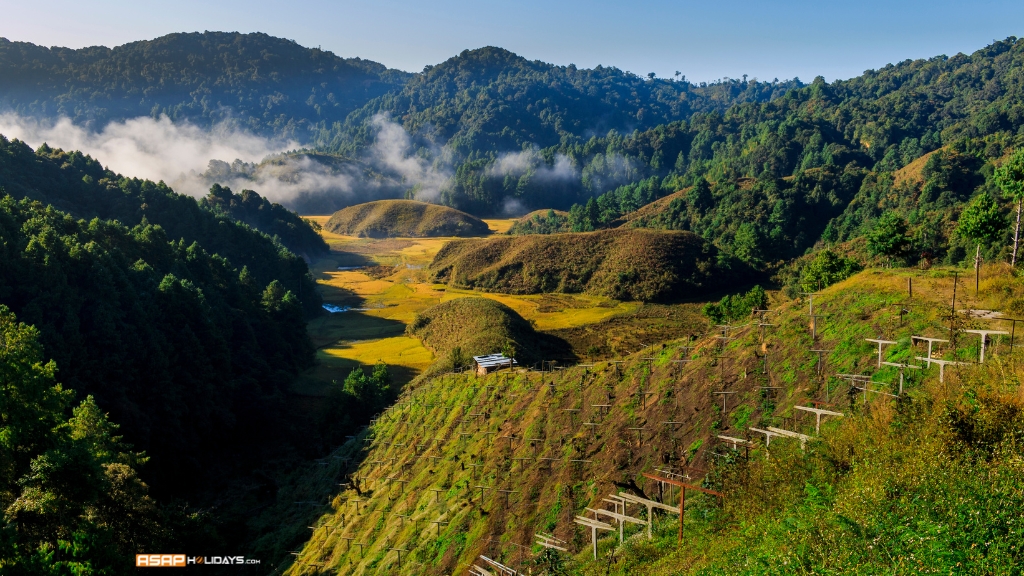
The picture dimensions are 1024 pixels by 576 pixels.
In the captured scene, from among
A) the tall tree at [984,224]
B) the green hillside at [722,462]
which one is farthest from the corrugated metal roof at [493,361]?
the tall tree at [984,224]

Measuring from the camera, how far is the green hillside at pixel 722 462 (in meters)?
13.1

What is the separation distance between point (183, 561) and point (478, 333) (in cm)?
3431

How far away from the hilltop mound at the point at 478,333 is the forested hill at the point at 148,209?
2424cm

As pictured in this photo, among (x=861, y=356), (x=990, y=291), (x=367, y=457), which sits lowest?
(x=367, y=457)

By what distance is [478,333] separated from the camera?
59219mm

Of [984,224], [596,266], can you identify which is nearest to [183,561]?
[984,224]

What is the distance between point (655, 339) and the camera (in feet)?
202

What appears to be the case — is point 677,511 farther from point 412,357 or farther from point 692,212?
point 692,212

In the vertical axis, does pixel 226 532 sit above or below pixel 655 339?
below

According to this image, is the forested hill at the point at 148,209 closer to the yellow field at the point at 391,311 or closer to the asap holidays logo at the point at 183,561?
the yellow field at the point at 391,311

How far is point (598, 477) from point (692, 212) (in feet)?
367

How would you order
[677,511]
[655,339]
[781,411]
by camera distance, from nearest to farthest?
[677,511] → [781,411] → [655,339]

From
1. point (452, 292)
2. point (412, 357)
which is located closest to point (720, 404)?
point (412, 357)

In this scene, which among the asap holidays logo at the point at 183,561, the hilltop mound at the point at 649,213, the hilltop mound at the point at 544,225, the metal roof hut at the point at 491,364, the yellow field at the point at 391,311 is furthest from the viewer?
the hilltop mound at the point at 544,225
